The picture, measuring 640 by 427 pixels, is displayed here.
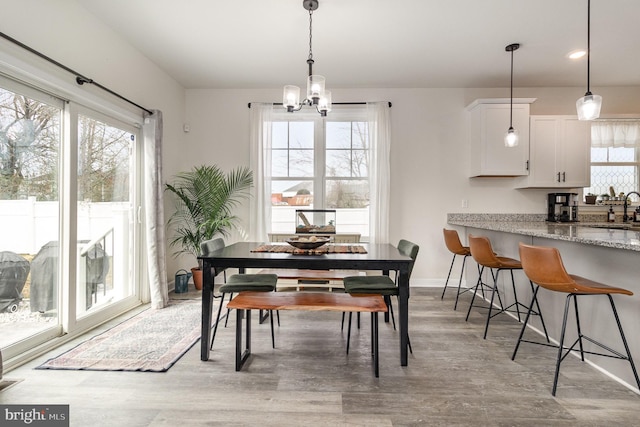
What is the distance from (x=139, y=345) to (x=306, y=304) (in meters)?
1.39

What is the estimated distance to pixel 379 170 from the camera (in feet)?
14.0

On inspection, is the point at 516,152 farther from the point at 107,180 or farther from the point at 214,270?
the point at 107,180

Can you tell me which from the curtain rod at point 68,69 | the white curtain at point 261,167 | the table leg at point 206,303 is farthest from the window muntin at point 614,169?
the curtain rod at point 68,69

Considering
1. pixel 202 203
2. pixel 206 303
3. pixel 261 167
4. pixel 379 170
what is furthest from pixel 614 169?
pixel 202 203

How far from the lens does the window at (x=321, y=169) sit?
14.4ft

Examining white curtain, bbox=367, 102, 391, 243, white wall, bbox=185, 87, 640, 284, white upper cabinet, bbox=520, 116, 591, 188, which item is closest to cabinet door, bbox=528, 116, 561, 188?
white upper cabinet, bbox=520, 116, 591, 188

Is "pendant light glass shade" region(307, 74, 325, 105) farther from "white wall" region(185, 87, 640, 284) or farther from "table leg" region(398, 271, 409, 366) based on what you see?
"white wall" region(185, 87, 640, 284)

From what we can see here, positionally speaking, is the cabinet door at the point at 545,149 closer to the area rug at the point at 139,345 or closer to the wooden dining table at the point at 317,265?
the wooden dining table at the point at 317,265

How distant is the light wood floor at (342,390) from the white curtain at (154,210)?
106 centimetres

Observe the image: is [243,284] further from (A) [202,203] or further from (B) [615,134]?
(B) [615,134]

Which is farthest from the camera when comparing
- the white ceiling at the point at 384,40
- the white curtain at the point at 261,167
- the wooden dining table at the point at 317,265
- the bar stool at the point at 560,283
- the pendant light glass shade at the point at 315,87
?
the white curtain at the point at 261,167

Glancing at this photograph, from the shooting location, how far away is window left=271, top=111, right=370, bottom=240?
173 inches

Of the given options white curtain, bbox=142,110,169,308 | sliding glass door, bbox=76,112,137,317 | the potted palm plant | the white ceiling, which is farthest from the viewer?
the potted palm plant

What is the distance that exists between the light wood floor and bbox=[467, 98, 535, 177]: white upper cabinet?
2315mm
